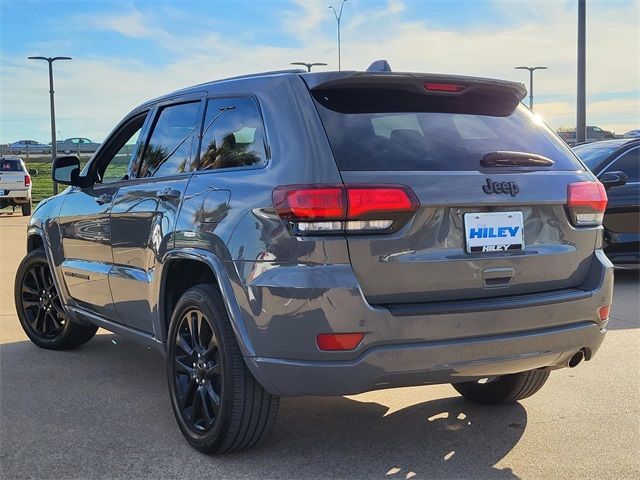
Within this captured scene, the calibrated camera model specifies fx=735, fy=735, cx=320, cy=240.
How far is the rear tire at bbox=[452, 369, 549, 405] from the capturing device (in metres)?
4.06

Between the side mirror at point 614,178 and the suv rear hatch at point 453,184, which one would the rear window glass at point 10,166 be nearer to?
the side mirror at point 614,178

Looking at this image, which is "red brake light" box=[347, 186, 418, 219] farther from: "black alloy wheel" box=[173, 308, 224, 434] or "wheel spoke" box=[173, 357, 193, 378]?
"wheel spoke" box=[173, 357, 193, 378]

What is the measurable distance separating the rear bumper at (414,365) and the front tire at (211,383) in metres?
0.20

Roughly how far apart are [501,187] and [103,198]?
2.60 meters

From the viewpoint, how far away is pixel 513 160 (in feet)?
11.0

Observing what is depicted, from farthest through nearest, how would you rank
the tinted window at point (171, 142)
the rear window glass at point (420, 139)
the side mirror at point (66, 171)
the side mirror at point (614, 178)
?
1. the side mirror at point (614, 178)
2. the side mirror at point (66, 171)
3. the tinted window at point (171, 142)
4. the rear window glass at point (420, 139)

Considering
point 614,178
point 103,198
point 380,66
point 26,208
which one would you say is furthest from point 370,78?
point 26,208

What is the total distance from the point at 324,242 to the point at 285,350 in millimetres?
480

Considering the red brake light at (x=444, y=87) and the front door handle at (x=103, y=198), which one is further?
the front door handle at (x=103, y=198)

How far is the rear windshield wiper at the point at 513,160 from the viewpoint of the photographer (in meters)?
3.29

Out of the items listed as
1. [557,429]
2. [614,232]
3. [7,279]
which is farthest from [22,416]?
[614,232]

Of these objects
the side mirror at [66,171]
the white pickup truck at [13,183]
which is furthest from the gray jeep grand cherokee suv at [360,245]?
the white pickup truck at [13,183]

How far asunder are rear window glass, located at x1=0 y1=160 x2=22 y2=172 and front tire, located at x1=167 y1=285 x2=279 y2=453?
1997 cm

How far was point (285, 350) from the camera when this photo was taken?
3.00 m
